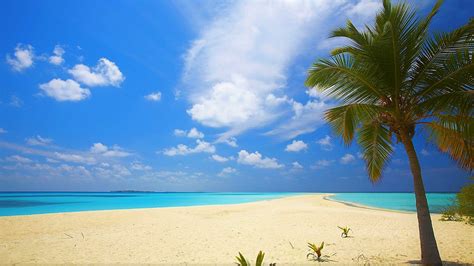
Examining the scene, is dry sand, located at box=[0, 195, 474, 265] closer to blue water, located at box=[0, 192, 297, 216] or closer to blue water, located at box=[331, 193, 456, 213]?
blue water, located at box=[331, 193, 456, 213]

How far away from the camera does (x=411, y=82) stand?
654cm

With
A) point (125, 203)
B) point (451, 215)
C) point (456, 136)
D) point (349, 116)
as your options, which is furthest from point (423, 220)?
point (125, 203)

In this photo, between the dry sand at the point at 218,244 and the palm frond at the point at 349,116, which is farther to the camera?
the dry sand at the point at 218,244

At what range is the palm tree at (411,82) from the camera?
6.02 metres

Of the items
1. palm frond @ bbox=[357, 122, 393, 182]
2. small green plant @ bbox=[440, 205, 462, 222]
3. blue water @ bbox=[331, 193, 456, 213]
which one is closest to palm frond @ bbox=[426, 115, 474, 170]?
palm frond @ bbox=[357, 122, 393, 182]

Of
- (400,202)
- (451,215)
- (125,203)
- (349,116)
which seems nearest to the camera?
(349,116)

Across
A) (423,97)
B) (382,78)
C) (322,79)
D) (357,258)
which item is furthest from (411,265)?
(322,79)

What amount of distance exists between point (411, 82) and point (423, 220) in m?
3.07

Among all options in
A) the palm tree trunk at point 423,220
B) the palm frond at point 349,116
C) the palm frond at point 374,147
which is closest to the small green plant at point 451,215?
the palm frond at point 374,147

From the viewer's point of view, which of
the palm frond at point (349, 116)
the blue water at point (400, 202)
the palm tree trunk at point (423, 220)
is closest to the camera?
the palm tree trunk at point (423, 220)

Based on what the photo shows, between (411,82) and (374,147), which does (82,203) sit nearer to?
(374,147)

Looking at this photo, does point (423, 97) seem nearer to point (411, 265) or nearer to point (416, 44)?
point (416, 44)

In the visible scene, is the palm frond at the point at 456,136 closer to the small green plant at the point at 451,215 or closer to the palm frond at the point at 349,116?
the palm frond at the point at 349,116

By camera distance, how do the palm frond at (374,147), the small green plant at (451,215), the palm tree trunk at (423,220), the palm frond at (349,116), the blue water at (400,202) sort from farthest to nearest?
the blue water at (400,202)
the small green plant at (451,215)
the palm frond at (374,147)
the palm frond at (349,116)
the palm tree trunk at (423,220)
